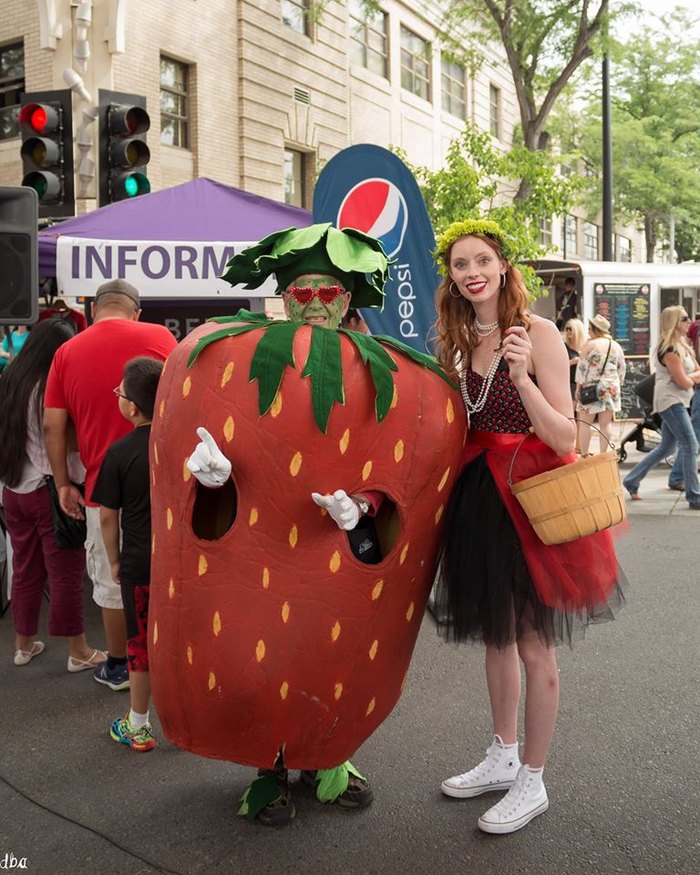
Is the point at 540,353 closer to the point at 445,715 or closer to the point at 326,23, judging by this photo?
the point at 445,715

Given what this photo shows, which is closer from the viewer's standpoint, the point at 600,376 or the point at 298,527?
the point at 298,527

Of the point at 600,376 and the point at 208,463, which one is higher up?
the point at 600,376

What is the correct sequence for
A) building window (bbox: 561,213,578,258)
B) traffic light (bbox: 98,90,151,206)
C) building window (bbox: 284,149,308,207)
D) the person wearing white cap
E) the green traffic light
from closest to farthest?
1. traffic light (bbox: 98,90,151,206)
2. the green traffic light
3. the person wearing white cap
4. building window (bbox: 284,149,308,207)
5. building window (bbox: 561,213,578,258)

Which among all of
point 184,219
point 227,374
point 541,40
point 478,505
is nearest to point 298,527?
point 227,374

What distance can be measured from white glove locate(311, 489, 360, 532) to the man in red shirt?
2.00m

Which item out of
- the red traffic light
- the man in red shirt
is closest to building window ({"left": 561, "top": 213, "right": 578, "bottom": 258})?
the red traffic light

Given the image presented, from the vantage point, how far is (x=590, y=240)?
123ft

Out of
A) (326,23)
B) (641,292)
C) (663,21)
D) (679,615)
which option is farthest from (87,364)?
(663,21)

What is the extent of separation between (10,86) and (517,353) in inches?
546

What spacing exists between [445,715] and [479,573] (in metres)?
1.19

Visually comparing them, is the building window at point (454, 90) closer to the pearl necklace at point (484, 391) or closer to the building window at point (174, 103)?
the building window at point (174, 103)

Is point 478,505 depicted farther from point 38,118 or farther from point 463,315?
point 38,118

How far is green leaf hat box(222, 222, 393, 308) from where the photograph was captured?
9.40 feet
